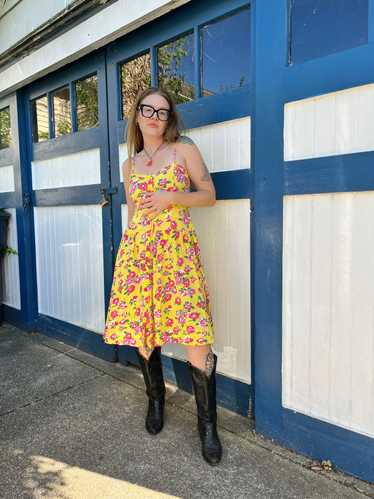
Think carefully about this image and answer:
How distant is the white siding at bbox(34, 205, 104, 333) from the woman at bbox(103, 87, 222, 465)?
109cm

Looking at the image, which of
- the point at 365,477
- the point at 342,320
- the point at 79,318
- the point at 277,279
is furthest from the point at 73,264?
the point at 365,477

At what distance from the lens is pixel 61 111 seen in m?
3.10

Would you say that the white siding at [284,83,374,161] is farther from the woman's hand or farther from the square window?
the square window

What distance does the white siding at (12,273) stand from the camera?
3.69 meters

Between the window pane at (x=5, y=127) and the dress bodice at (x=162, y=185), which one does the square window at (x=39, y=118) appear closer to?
the window pane at (x=5, y=127)

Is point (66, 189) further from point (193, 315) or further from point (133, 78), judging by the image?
point (193, 315)

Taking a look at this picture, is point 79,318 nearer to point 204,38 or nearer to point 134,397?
point 134,397

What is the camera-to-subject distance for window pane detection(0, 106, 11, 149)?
366 cm

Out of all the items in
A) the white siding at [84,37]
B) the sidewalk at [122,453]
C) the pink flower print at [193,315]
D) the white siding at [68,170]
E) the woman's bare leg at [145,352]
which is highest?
the white siding at [84,37]

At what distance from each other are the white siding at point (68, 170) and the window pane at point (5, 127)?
20.5 inches

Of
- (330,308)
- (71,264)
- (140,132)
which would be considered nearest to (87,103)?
(140,132)

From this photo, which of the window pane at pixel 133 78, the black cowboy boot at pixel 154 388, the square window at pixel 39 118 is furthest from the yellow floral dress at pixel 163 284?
the square window at pixel 39 118

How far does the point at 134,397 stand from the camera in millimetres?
2344

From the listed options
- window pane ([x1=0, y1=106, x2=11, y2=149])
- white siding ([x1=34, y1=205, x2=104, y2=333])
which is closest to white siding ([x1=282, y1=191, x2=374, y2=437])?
white siding ([x1=34, y1=205, x2=104, y2=333])
